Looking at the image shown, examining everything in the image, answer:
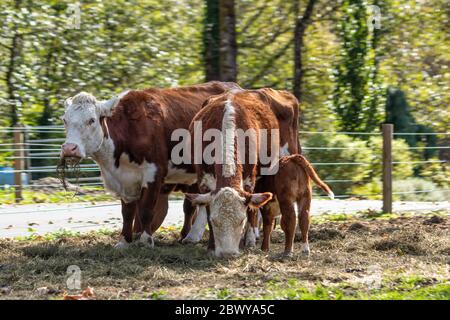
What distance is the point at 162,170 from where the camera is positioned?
1075cm

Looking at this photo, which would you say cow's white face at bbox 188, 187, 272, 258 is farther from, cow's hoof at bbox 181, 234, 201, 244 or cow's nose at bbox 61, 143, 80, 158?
cow's hoof at bbox 181, 234, 201, 244

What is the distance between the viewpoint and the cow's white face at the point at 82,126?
395 inches

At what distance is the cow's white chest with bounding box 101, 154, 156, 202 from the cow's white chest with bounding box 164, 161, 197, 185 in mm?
353

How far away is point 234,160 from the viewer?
9375 mm

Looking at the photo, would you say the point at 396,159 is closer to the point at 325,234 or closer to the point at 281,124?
the point at 325,234

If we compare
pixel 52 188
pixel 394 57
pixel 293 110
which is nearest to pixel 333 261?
pixel 293 110

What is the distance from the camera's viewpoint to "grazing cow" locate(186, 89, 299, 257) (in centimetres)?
908

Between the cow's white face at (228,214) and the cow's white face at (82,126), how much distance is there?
172 centimetres

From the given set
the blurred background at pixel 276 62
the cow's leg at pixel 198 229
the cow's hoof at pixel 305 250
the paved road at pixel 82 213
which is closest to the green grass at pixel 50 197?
the blurred background at pixel 276 62

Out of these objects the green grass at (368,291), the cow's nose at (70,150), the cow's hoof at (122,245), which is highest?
the cow's nose at (70,150)

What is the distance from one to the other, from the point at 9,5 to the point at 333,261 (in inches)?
479

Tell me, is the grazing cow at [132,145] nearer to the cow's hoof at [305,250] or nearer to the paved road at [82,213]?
the cow's hoof at [305,250]

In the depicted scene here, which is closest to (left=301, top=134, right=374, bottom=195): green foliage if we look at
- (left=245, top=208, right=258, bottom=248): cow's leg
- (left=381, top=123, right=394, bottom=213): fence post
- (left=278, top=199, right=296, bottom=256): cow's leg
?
(left=381, top=123, right=394, bottom=213): fence post

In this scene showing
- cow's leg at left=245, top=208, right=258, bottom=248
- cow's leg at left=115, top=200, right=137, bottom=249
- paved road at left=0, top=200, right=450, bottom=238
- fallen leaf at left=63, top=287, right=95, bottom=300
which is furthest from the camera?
paved road at left=0, top=200, right=450, bottom=238
